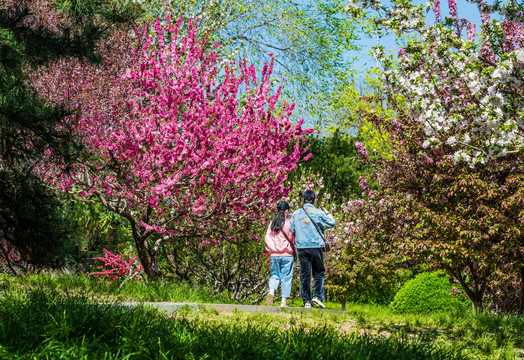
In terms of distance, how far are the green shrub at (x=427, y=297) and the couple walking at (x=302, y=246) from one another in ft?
26.3

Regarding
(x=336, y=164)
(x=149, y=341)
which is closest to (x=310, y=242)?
(x=149, y=341)

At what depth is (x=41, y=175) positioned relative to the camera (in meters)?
9.41

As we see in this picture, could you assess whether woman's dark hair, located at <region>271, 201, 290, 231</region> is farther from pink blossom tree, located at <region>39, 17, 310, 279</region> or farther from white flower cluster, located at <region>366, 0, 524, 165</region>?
white flower cluster, located at <region>366, 0, 524, 165</region>

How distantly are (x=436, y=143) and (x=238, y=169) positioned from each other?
3485 millimetres

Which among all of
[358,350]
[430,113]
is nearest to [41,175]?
[430,113]

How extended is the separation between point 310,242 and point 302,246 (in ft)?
0.49

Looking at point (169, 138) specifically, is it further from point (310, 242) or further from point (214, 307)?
point (214, 307)

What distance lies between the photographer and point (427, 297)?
600 inches

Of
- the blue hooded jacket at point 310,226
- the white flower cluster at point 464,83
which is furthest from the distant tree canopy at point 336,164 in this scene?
the white flower cluster at point 464,83

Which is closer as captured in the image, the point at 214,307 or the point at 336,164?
the point at 214,307

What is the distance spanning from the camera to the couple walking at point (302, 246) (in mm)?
8016

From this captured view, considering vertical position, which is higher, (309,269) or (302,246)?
(302,246)

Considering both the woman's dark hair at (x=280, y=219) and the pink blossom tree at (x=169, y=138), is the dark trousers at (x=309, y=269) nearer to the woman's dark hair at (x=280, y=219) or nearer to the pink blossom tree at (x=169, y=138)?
the woman's dark hair at (x=280, y=219)

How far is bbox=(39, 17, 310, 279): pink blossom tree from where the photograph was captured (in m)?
8.73
